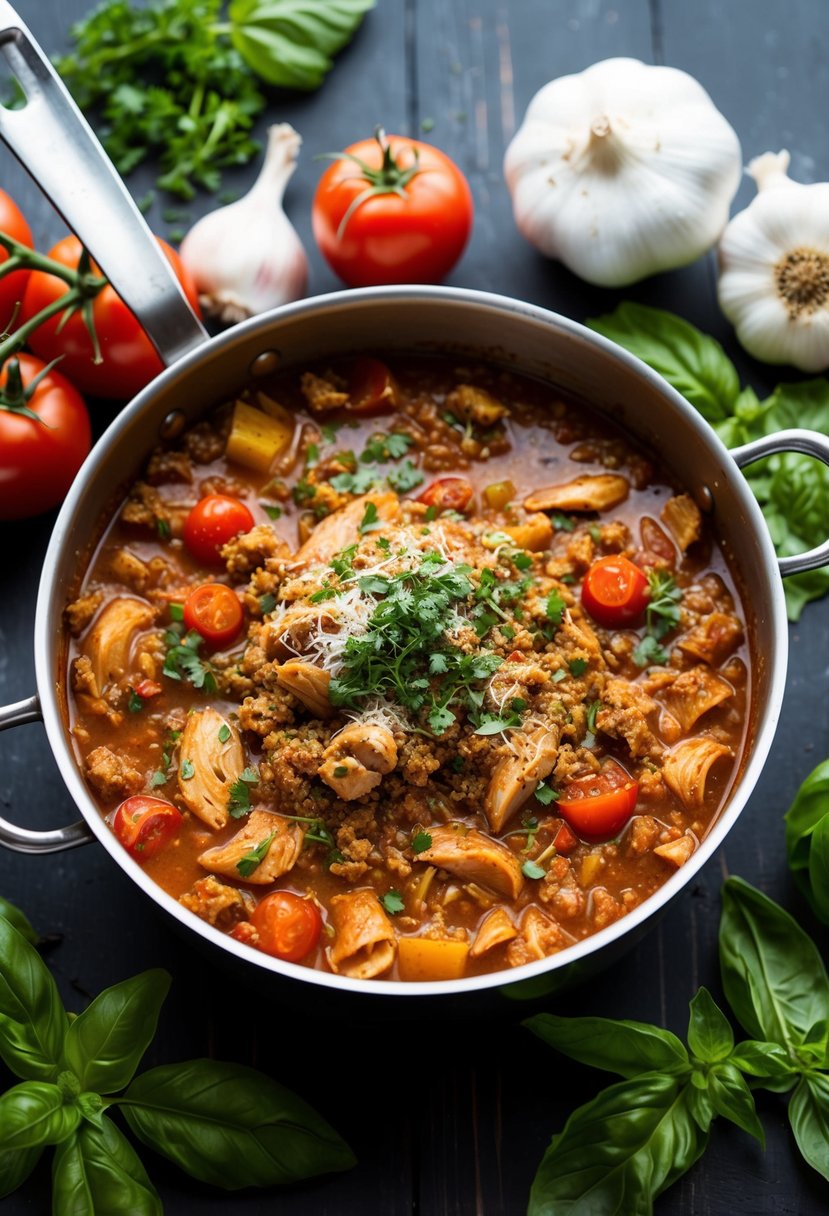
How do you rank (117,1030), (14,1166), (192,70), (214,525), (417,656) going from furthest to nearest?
(192,70), (214,525), (417,656), (117,1030), (14,1166)

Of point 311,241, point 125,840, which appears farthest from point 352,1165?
point 311,241

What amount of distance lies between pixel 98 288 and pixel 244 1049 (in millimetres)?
2293

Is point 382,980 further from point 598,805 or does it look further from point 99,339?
point 99,339

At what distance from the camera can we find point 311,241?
4.57 metres

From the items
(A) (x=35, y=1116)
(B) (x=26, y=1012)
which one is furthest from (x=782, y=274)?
(A) (x=35, y=1116)

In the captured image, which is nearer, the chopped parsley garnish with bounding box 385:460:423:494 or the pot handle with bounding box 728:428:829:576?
the pot handle with bounding box 728:428:829:576

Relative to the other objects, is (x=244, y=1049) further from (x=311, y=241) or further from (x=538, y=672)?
(x=311, y=241)

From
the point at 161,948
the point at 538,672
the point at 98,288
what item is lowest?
the point at 161,948

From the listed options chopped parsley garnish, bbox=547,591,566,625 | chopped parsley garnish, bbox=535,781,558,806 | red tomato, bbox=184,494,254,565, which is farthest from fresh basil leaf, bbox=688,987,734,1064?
red tomato, bbox=184,494,254,565

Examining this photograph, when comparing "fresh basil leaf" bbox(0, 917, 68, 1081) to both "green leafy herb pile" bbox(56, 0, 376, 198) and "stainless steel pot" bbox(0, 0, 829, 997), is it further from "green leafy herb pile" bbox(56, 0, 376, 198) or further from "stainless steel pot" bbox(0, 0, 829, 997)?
"green leafy herb pile" bbox(56, 0, 376, 198)

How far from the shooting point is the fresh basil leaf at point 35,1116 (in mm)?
3234

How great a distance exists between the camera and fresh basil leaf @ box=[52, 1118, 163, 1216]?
3275 millimetres

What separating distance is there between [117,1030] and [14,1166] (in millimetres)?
407

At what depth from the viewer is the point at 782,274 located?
13.9 ft
